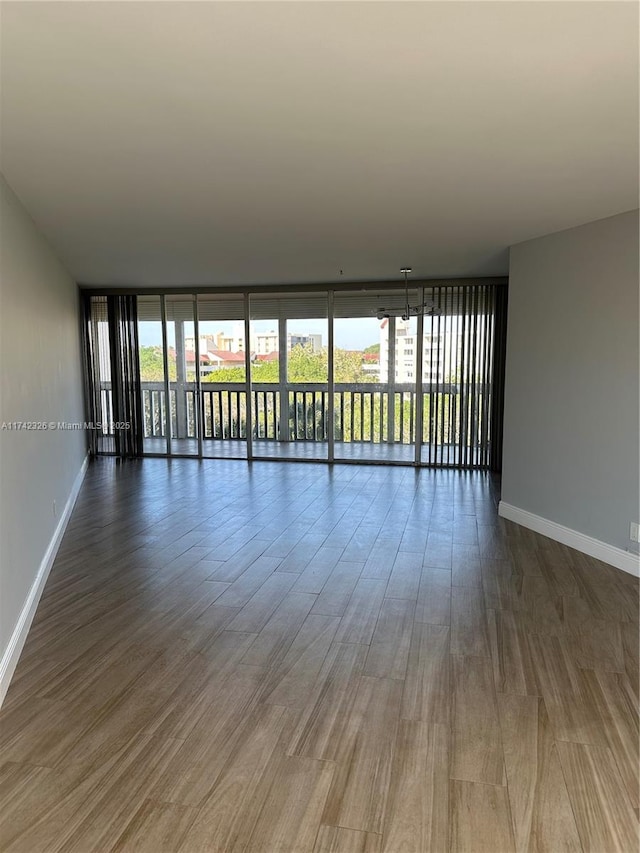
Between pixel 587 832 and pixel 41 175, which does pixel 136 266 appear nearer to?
pixel 41 175

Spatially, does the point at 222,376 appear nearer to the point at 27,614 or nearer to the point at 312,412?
the point at 312,412

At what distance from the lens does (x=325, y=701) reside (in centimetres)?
227

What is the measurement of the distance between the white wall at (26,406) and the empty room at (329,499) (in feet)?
0.12

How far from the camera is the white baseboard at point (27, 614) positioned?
2373 mm

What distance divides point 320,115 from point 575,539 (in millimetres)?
3379

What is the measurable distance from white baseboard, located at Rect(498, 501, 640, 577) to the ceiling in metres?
2.23

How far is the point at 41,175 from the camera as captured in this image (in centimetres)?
292

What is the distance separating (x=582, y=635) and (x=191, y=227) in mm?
3631

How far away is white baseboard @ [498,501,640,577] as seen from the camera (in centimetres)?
366

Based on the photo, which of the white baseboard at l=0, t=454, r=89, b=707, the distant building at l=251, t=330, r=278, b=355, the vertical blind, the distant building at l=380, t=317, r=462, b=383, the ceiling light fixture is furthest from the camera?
the distant building at l=251, t=330, r=278, b=355

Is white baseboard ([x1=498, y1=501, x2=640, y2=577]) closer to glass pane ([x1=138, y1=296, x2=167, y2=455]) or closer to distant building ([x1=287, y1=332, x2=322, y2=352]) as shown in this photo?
distant building ([x1=287, y1=332, x2=322, y2=352])

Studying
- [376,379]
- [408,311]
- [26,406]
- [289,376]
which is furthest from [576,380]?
[289,376]

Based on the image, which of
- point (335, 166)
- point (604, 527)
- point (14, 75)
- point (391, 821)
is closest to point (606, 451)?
point (604, 527)

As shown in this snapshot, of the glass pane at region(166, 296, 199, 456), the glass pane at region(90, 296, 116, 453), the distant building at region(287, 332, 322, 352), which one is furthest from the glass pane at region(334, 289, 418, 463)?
the glass pane at region(90, 296, 116, 453)
